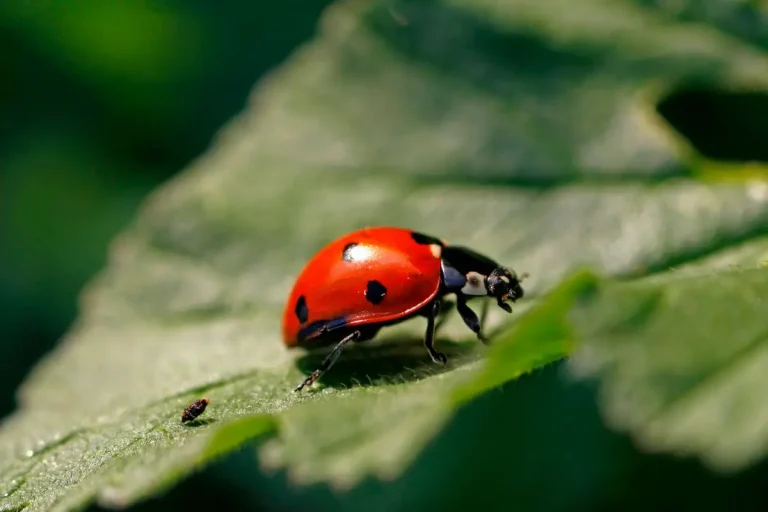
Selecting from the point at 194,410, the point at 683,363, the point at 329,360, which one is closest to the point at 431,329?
the point at 329,360

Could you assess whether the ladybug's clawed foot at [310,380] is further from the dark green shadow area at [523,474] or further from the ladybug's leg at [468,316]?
the dark green shadow area at [523,474]

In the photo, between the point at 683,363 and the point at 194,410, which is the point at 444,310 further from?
the point at 683,363

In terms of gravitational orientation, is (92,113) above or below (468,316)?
above

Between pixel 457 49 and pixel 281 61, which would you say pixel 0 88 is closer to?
pixel 281 61

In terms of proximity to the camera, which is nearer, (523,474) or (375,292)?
(375,292)

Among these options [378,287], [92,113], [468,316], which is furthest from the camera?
[92,113]

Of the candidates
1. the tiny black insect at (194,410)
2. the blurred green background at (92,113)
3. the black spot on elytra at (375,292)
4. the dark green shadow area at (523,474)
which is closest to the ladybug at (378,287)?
A: the black spot on elytra at (375,292)
